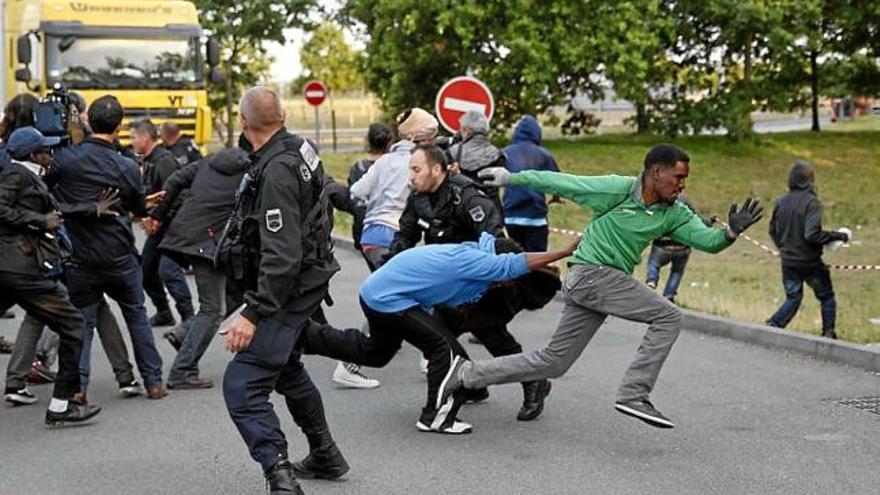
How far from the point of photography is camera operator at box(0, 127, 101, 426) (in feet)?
26.1

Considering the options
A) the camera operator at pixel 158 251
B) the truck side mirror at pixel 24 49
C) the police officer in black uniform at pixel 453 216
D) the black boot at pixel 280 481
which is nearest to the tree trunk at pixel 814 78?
the truck side mirror at pixel 24 49

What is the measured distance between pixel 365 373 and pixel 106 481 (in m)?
3.01

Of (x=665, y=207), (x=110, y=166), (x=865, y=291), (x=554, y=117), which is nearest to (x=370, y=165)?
(x=110, y=166)

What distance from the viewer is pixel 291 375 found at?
6500 millimetres

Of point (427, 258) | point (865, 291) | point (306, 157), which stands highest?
point (306, 157)

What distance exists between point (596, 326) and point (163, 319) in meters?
5.51

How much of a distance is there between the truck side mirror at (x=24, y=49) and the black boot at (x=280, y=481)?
17.9 metres

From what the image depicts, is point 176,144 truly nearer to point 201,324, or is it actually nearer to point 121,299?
point 201,324

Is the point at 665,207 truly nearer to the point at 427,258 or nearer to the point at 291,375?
the point at 427,258

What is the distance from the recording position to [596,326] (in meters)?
7.57

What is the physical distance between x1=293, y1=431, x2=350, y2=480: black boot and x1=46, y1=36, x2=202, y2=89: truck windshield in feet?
58.1

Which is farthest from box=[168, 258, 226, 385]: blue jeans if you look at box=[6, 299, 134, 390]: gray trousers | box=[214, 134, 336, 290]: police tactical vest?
box=[214, 134, 336, 290]: police tactical vest

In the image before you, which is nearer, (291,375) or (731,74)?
(291,375)

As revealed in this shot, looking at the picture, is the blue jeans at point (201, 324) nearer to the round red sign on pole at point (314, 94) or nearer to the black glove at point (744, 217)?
the black glove at point (744, 217)
